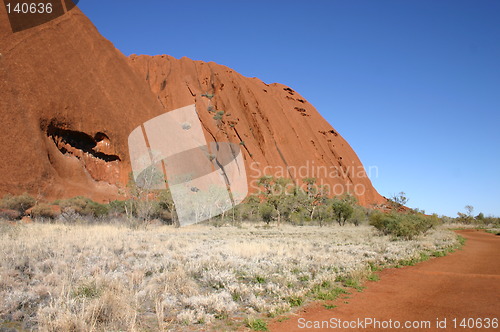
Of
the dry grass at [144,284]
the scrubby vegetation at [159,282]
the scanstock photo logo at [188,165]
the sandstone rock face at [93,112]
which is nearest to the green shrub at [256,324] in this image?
the scrubby vegetation at [159,282]

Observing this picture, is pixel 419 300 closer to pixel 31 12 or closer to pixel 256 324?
pixel 256 324

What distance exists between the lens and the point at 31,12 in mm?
37156

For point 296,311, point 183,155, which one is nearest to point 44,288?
point 296,311

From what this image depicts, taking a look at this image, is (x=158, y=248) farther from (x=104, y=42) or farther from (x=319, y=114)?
(x=319, y=114)

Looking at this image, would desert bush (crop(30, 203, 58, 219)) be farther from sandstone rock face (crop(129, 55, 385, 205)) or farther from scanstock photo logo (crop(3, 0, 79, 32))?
sandstone rock face (crop(129, 55, 385, 205))

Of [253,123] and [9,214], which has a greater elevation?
[253,123]

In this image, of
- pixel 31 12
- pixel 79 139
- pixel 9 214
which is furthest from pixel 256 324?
pixel 31 12

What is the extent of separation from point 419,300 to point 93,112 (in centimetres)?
4039

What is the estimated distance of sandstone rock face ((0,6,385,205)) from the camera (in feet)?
98.4

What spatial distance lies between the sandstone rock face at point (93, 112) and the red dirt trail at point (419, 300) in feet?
85.4

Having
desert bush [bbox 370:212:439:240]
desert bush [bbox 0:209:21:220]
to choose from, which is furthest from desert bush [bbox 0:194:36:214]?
desert bush [bbox 370:212:439:240]

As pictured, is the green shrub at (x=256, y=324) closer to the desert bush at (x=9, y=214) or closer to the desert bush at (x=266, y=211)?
the desert bush at (x=9, y=214)

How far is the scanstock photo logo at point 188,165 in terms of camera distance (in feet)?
107

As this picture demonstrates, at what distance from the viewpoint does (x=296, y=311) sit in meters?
5.66
